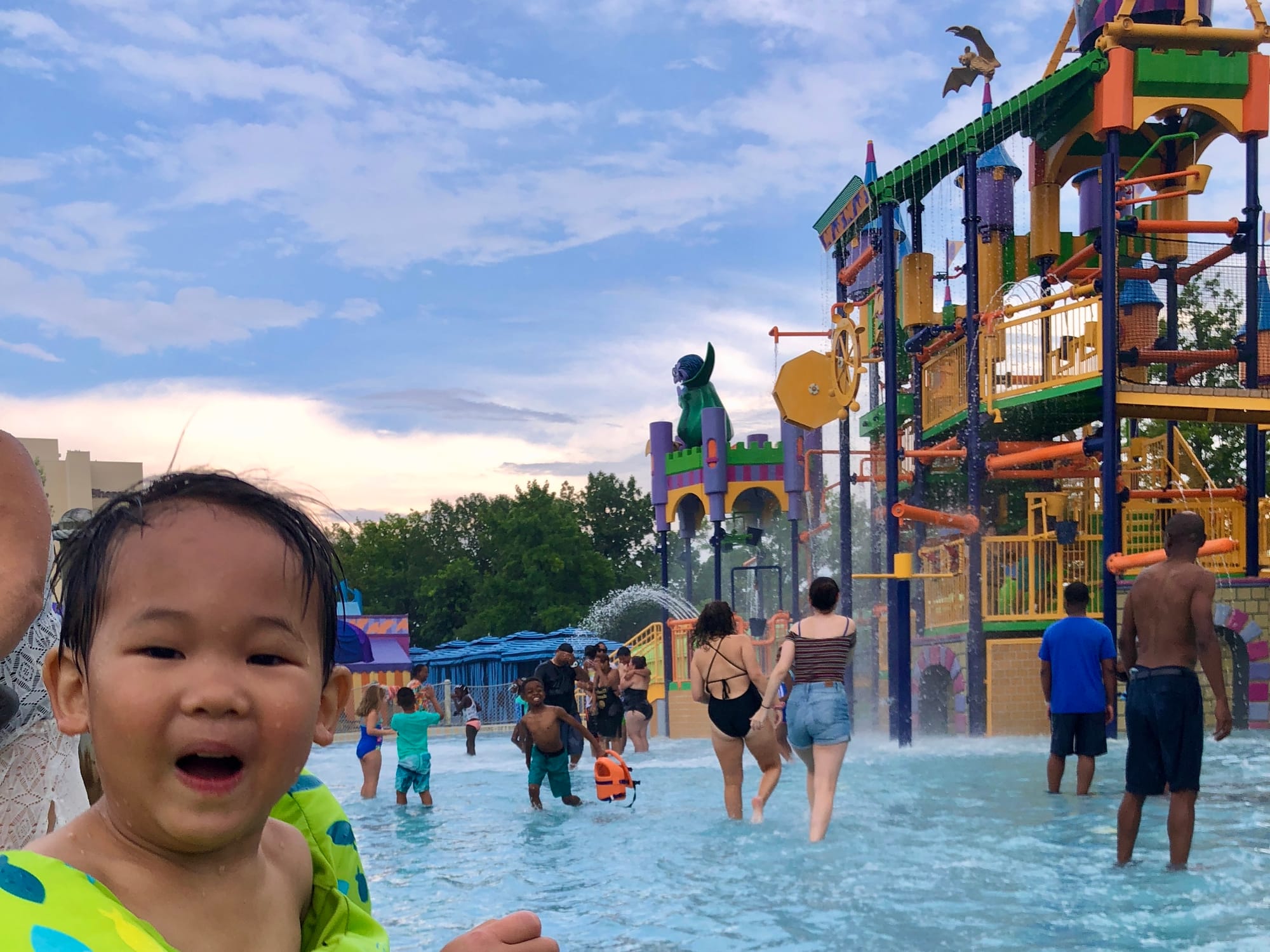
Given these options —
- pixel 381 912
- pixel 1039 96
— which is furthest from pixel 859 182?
pixel 381 912

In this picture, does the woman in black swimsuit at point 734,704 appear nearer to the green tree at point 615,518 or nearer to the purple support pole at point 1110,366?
the purple support pole at point 1110,366

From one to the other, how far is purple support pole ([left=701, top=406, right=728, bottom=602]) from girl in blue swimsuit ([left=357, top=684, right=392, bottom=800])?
12.3 m

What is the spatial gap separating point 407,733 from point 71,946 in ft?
37.1

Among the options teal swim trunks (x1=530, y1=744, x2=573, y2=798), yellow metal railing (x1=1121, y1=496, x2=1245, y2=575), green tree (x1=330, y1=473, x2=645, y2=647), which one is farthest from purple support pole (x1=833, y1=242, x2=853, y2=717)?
green tree (x1=330, y1=473, x2=645, y2=647)

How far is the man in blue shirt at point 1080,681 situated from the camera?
10.2 metres

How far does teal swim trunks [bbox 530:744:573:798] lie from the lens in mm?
11703

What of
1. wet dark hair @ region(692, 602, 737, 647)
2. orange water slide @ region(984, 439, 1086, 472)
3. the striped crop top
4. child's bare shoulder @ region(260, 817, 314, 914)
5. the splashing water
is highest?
orange water slide @ region(984, 439, 1086, 472)

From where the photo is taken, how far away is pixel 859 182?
17.0 meters

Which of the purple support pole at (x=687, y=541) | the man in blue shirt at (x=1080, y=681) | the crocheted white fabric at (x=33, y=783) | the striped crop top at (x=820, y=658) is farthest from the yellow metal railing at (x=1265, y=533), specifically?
the crocheted white fabric at (x=33, y=783)

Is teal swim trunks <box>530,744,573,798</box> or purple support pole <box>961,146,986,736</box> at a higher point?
purple support pole <box>961,146,986,736</box>

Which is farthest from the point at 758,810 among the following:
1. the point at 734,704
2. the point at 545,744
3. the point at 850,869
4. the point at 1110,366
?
Result: the point at 1110,366

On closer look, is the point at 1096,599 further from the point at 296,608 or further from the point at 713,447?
the point at 296,608

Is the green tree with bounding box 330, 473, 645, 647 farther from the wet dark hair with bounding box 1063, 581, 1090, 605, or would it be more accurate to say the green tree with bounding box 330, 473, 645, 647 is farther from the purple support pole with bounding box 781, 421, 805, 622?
the wet dark hair with bounding box 1063, 581, 1090, 605

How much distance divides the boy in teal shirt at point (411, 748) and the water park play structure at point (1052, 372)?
20.4ft
